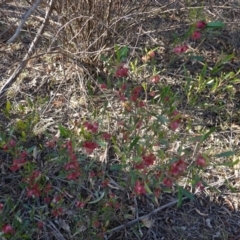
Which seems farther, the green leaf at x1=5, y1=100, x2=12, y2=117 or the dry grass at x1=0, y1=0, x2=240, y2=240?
the green leaf at x1=5, y1=100, x2=12, y2=117

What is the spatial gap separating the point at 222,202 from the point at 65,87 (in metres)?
1.15

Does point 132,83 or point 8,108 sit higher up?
point 8,108

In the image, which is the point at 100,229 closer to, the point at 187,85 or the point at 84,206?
the point at 84,206

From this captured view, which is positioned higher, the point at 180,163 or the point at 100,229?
the point at 180,163

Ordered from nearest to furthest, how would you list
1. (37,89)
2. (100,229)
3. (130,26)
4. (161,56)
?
(100,229)
(130,26)
(37,89)
(161,56)

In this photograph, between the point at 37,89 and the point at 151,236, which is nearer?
the point at 151,236

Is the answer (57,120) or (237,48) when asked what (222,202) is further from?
(237,48)

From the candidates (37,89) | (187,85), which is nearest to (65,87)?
(37,89)

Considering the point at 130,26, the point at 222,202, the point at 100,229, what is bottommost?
the point at 222,202

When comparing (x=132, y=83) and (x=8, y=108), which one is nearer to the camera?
(x=8, y=108)

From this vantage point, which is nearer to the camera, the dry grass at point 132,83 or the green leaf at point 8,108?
the dry grass at point 132,83

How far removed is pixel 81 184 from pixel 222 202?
0.71 metres

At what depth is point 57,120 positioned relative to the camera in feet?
9.10

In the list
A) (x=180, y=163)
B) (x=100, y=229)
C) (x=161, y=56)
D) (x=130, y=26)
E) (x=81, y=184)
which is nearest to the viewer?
(x=180, y=163)
